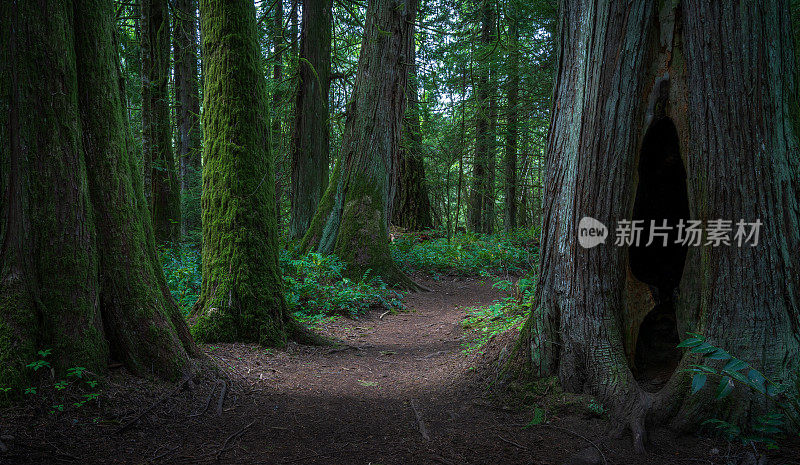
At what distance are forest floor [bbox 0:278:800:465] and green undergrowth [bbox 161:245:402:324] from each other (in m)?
2.49

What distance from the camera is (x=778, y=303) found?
2791 mm

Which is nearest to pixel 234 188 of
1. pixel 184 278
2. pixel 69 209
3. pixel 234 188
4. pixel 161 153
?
pixel 234 188

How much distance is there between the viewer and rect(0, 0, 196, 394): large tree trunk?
9.17ft

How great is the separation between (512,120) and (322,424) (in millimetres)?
11906

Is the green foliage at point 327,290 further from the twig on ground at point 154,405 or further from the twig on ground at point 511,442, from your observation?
the twig on ground at point 511,442

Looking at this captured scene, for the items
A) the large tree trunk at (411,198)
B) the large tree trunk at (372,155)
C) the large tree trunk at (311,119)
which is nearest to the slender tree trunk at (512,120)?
the large tree trunk at (372,155)

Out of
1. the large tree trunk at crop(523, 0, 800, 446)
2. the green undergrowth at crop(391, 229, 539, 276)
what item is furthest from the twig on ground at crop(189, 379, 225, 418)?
the green undergrowth at crop(391, 229, 539, 276)

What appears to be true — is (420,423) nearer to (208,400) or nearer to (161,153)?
(208,400)

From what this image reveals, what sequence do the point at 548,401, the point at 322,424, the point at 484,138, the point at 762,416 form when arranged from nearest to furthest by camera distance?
1. the point at 762,416
2. the point at 548,401
3. the point at 322,424
4. the point at 484,138

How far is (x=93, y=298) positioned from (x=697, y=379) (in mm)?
3879

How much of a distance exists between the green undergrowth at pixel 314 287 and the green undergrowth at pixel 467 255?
114 inches

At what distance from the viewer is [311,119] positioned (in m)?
A: 11.3

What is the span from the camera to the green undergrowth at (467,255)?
11.9 meters

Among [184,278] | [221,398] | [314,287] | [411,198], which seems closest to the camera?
[221,398]
